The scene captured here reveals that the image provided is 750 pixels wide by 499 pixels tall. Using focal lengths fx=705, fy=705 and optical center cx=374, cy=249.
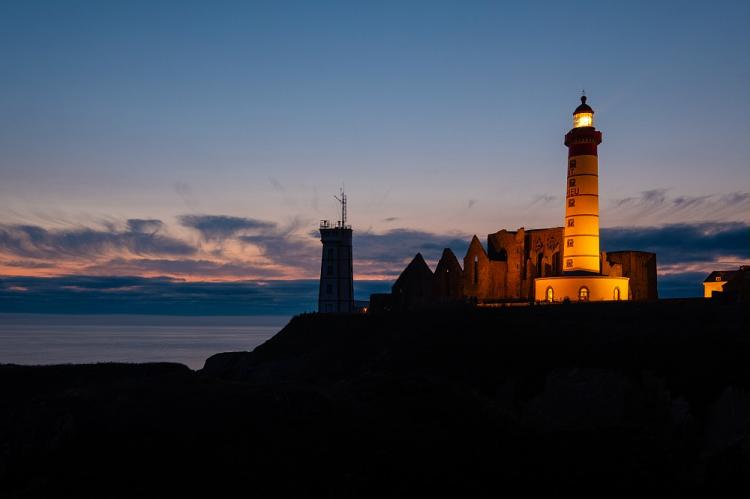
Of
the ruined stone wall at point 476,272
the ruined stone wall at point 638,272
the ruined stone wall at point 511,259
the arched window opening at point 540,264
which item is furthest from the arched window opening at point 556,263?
the ruined stone wall at point 476,272

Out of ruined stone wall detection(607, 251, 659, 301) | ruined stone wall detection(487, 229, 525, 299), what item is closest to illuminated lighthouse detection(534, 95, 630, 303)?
ruined stone wall detection(607, 251, 659, 301)

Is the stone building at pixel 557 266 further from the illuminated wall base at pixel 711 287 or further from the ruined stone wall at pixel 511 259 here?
the illuminated wall base at pixel 711 287

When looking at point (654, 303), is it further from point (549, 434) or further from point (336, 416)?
point (336, 416)

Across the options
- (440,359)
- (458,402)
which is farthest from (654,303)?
(458,402)

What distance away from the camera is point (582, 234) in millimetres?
53438

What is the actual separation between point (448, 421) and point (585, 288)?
25.5 m

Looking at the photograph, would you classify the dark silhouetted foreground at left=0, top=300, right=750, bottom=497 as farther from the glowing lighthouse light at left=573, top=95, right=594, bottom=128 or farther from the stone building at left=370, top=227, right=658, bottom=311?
the glowing lighthouse light at left=573, top=95, right=594, bottom=128

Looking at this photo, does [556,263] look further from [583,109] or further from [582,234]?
[583,109]

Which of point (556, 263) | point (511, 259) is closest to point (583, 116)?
point (556, 263)

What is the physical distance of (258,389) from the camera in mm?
31297

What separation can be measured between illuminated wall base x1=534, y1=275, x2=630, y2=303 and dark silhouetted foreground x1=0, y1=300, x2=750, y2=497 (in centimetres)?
822

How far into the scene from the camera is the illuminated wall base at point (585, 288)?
52.0m

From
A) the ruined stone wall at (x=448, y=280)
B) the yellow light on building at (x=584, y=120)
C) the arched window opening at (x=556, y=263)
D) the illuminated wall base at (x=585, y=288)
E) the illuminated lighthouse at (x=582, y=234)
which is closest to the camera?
the illuminated wall base at (x=585, y=288)

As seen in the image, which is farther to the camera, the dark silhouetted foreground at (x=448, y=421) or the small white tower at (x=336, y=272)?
the small white tower at (x=336, y=272)
